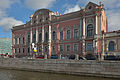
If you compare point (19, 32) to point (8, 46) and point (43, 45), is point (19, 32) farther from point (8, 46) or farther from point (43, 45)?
point (8, 46)

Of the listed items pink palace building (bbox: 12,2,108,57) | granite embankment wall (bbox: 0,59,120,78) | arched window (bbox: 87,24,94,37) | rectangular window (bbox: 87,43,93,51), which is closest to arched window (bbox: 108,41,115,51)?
pink palace building (bbox: 12,2,108,57)

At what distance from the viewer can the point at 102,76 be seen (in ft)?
75.2

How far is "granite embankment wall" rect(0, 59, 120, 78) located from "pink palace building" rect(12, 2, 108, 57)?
10294mm

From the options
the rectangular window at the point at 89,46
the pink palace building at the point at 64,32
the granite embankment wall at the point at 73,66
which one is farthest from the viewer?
the rectangular window at the point at 89,46

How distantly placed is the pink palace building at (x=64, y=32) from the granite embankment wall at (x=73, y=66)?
10294 mm

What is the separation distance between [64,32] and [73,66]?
16735mm

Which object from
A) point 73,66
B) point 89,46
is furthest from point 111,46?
point 73,66

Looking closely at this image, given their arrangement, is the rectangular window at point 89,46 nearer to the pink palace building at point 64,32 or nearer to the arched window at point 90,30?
the pink palace building at point 64,32

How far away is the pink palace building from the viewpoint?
3531cm

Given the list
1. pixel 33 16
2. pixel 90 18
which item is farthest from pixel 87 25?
pixel 33 16

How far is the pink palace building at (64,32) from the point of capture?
→ 3531 centimetres

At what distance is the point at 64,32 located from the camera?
41.3 metres

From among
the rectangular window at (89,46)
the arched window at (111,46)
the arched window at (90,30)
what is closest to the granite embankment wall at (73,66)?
the arched window at (111,46)

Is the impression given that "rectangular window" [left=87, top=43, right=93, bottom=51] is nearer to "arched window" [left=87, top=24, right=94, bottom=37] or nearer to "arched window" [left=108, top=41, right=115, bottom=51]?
"arched window" [left=87, top=24, right=94, bottom=37]
